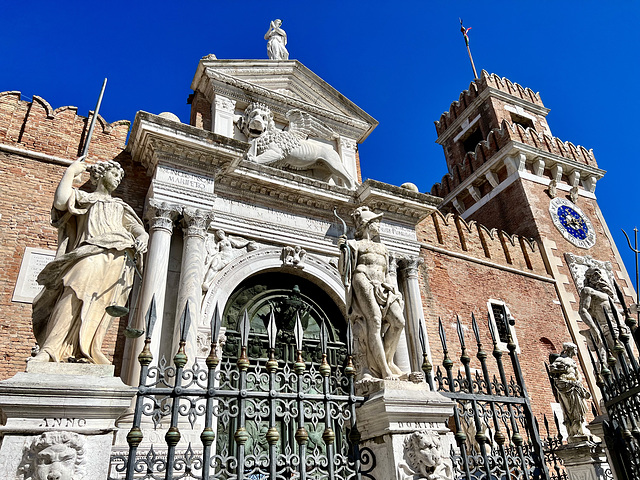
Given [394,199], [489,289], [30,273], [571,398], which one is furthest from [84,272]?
[489,289]

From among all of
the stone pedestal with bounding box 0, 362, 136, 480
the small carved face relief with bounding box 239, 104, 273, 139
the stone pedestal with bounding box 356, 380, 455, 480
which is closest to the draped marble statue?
the stone pedestal with bounding box 0, 362, 136, 480

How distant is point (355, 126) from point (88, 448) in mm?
10708

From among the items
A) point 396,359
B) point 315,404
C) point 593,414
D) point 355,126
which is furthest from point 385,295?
point 593,414

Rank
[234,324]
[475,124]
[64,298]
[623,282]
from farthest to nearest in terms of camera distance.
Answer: [475,124] → [623,282] → [234,324] → [64,298]

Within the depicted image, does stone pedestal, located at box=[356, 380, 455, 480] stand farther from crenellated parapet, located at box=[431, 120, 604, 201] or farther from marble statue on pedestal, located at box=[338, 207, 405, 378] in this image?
crenellated parapet, located at box=[431, 120, 604, 201]

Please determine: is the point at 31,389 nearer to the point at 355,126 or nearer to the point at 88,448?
the point at 88,448

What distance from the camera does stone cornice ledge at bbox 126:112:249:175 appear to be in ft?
27.7

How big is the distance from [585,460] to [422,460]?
17.1ft

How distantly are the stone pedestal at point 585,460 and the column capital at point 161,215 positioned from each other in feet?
23.6

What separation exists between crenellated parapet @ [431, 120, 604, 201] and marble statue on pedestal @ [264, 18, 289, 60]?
852cm

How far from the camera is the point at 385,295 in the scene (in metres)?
4.39

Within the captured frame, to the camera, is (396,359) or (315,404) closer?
(315,404)

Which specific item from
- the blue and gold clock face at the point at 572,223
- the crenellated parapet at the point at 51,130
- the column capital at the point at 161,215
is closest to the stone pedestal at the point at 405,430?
the column capital at the point at 161,215

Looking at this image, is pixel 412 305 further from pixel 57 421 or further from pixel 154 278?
pixel 57 421
